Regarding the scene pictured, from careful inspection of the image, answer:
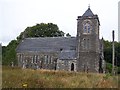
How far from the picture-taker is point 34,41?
78562 millimetres

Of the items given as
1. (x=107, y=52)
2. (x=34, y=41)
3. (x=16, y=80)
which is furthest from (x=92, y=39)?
(x=16, y=80)

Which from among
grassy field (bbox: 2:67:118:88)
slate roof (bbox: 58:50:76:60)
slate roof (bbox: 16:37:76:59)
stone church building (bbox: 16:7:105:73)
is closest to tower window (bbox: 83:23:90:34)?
stone church building (bbox: 16:7:105:73)

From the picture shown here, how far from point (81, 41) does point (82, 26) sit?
3.47 m

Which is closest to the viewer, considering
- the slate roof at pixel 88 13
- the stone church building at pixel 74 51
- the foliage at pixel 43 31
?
the stone church building at pixel 74 51

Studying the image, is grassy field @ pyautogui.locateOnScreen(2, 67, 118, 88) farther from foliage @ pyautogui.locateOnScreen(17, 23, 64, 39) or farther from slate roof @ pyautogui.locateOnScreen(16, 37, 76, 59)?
foliage @ pyautogui.locateOnScreen(17, 23, 64, 39)

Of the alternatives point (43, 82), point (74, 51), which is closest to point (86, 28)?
point (74, 51)

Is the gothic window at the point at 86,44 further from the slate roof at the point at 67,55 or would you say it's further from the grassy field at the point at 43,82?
the grassy field at the point at 43,82

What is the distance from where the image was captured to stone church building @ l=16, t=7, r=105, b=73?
218 ft

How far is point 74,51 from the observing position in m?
69.2

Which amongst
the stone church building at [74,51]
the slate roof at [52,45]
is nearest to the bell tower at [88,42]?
the stone church building at [74,51]

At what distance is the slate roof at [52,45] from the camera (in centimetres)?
6994

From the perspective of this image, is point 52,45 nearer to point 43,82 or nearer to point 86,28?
point 86,28

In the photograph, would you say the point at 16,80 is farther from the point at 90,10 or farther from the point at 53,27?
the point at 53,27

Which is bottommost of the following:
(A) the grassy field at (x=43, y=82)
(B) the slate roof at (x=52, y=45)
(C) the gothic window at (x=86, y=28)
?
(A) the grassy field at (x=43, y=82)
